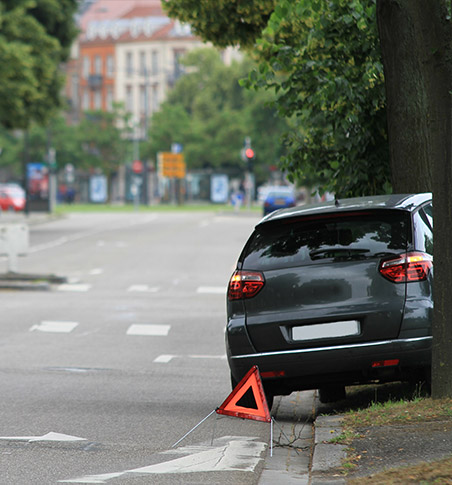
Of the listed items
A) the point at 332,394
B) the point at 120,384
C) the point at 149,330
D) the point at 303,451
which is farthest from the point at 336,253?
the point at 149,330

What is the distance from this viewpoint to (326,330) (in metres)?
8.41

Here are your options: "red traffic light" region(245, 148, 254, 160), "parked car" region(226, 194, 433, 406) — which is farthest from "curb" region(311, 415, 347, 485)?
"red traffic light" region(245, 148, 254, 160)

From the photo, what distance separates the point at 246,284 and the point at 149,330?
6.98 m

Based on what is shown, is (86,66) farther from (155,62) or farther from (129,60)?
(155,62)

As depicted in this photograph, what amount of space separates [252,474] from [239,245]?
28319 millimetres

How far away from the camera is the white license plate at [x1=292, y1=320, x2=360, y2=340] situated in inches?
330

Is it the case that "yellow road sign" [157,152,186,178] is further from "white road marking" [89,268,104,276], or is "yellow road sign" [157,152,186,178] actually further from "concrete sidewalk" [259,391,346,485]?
"concrete sidewalk" [259,391,346,485]

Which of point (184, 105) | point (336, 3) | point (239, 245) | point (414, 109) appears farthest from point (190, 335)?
point (184, 105)

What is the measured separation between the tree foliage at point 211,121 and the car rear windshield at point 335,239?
8415 centimetres

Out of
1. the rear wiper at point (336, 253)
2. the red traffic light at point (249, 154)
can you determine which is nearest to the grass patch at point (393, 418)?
the rear wiper at point (336, 253)

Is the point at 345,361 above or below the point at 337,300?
below

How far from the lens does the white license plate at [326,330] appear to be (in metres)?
8.38

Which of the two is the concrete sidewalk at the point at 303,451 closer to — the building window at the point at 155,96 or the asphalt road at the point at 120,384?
the asphalt road at the point at 120,384

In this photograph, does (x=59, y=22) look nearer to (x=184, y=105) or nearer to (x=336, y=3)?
(x=336, y=3)
